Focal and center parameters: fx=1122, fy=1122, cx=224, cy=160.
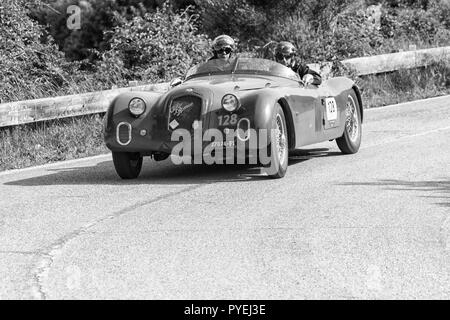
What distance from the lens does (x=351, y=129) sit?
46.0 ft

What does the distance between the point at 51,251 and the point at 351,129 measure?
21.8ft

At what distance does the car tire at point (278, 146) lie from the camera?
451 inches

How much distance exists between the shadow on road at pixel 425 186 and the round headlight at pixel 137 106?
2.32 m

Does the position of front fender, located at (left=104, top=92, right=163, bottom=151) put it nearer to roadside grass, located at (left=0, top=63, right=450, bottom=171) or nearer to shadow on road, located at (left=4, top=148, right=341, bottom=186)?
shadow on road, located at (left=4, top=148, right=341, bottom=186)

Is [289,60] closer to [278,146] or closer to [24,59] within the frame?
[278,146]

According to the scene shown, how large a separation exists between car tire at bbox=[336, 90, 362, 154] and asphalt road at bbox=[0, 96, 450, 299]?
0.26m

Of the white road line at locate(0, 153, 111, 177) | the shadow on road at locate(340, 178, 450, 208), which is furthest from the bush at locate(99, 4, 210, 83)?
the shadow on road at locate(340, 178, 450, 208)

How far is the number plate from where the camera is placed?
13.1 m

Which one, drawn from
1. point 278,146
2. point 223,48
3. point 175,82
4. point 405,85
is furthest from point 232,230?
point 405,85

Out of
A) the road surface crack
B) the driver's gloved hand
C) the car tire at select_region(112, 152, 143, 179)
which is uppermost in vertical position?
the driver's gloved hand

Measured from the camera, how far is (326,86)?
1352cm

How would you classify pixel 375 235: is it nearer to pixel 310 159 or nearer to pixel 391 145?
pixel 310 159

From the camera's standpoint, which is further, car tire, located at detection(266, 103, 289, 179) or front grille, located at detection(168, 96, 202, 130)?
front grille, located at detection(168, 96, 202, 130)

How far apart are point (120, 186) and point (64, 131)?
3928 millimetres
